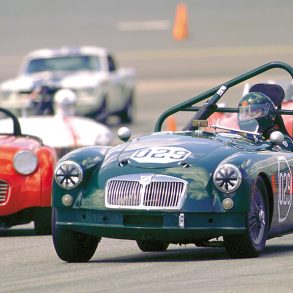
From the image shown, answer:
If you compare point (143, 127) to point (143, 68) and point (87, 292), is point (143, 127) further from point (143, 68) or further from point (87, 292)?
point (87, 292)

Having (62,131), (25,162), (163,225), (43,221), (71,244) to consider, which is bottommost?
(62,131)

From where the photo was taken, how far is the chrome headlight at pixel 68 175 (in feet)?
32.1

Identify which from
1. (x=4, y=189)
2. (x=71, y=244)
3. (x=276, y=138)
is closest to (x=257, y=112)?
(x=276, y=138)

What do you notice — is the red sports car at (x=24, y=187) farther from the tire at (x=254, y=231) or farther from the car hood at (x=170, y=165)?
the tire at (x=254, y=231)

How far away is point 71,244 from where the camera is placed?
32.4ft

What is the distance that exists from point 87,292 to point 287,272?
56.3 inches

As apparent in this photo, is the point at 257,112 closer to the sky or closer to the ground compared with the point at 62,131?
closer to the sky

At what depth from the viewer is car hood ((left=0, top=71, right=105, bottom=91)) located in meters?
26.4

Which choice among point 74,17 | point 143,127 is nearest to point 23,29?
point 74,17

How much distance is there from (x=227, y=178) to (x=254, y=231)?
1.63ft

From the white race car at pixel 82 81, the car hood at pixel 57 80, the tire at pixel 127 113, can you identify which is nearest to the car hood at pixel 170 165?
the white race car at pixel 82 81

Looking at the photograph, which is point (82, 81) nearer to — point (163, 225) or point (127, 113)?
point (127, 113)

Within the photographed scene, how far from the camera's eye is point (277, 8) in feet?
151

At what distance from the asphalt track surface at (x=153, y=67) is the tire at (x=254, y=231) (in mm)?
88
